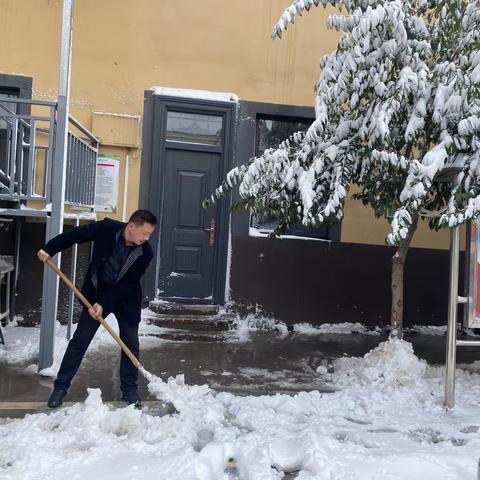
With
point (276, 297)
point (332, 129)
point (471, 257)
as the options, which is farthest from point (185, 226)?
point (471, 257)

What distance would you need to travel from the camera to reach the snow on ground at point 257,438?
136 inches

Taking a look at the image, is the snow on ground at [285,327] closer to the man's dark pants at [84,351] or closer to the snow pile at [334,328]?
the snow pile at [334,328]

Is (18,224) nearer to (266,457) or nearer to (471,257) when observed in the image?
(266,457)

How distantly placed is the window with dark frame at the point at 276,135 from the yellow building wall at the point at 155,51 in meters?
0.30

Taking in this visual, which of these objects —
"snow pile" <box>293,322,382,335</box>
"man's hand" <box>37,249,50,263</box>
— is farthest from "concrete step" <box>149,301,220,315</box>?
"man's hand" <box>37,249,50,263</box>

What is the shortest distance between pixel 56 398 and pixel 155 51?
486cm

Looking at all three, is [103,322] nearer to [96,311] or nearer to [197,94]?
[96,311]

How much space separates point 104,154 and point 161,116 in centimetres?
90

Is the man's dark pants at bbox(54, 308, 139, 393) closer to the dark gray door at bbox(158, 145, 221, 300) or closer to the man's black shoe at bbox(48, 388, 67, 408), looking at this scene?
the man's black shoe at bbox(48, 388, 67, 408)

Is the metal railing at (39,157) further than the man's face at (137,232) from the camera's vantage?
A: Yes

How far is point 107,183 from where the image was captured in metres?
7.45

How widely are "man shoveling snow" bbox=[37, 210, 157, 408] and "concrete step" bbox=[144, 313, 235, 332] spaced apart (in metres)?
2.63

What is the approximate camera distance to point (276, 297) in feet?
25.7

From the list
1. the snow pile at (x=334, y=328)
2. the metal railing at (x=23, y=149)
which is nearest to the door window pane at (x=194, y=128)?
the metal railing at (x=23, y=149)
